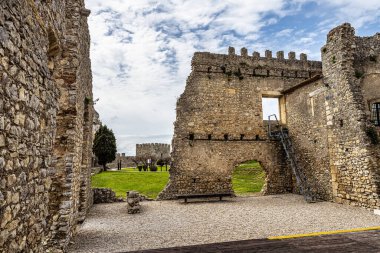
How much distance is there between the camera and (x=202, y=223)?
8320mm

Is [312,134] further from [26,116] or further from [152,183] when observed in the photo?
[26,116]

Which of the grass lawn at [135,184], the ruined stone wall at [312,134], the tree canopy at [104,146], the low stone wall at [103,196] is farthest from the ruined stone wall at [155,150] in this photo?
the low stone wall at [103,196]

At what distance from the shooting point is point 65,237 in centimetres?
586

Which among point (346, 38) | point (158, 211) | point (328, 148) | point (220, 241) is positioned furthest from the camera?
point (328, 148)

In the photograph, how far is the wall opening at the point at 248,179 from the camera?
17469 millimetres

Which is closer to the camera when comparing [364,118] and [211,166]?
[364,118]

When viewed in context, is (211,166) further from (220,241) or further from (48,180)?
(48,180)

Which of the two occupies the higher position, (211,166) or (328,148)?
(328,148)

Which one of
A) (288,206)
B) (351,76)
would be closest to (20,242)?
(288,206)

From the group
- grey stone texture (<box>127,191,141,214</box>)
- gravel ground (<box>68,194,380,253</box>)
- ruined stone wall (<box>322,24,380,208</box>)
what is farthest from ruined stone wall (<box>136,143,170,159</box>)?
ruined stone wall (<box>322,24,380,208</box>)

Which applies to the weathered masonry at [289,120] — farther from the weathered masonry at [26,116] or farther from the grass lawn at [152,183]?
the weathered masonry at [26,116]

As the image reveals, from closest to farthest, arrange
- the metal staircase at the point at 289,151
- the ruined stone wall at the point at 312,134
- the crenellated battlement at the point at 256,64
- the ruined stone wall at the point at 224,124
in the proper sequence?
the ruined stone wall at the point at 312,134, the metal staircase at the point at 289,151, the ruined stone wall at the point at 224,124, the crenellated battlement at the point at 256,64

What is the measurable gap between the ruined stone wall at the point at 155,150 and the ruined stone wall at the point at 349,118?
2496 cm

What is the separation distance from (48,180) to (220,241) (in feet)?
13.9
